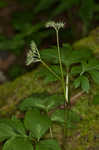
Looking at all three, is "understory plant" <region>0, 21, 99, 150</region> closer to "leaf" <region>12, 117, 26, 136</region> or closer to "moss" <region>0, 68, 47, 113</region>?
"leaf" <region>12, 117, 26, 136</region>

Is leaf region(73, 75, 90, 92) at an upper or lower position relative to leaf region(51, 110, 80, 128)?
upper

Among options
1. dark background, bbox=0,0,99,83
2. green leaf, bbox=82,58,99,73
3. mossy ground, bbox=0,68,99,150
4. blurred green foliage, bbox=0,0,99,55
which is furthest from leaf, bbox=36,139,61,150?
blurred green foliage, bbox=0,0,99,55

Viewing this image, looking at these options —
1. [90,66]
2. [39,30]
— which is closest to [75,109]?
[90,66]

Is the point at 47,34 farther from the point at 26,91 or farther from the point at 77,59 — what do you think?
the point at 77,59

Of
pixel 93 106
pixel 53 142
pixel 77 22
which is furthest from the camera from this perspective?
pixel 77 22

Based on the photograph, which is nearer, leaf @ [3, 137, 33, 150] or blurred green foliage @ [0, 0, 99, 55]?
leaf @ [3, 137, 33, 150]

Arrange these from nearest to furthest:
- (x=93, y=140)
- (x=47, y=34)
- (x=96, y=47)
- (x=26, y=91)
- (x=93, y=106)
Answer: (x=93, y=140) → (x=93, y=106) → (x=26, y=91) → (x=96, y=47) → (x=47, y=34)

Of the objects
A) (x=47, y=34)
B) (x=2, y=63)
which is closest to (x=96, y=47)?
(x=47, y=34)

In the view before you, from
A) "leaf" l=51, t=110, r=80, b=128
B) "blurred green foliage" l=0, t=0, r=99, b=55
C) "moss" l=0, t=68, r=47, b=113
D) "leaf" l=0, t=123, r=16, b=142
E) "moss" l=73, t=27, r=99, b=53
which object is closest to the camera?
"leaf" l=0, t=123, r=16, b=142
